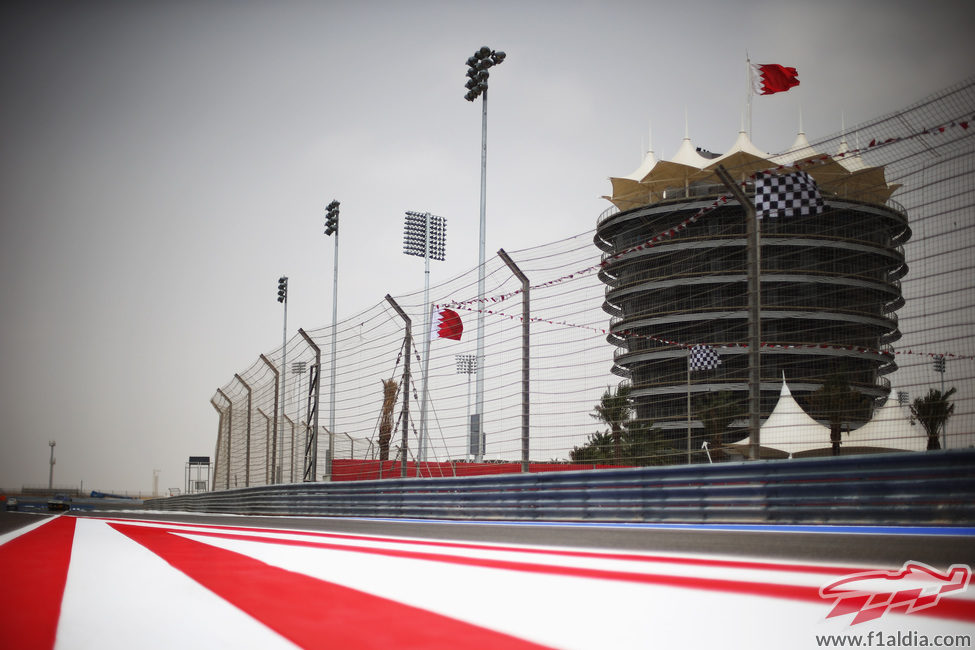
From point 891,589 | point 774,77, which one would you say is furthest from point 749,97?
point 891,589

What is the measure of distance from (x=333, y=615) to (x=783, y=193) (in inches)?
254

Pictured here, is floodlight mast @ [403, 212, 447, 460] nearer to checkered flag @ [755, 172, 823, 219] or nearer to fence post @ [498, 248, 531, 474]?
fence post @ [498, 248, 531, 474]

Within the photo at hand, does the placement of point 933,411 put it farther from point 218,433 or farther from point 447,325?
point 218,433

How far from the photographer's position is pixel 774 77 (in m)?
39.2

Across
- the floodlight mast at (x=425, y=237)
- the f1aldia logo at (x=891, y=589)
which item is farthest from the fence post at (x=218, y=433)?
the f1aldia logo at (x=891, y=589)

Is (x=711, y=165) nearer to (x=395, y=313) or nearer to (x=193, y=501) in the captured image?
(x=193, y=501)

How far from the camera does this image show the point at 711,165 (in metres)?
50.7

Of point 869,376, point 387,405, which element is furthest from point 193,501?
point 869,376

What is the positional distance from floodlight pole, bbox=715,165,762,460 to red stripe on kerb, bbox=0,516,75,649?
5285 mm

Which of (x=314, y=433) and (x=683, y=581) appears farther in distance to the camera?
(x=314, y=433)

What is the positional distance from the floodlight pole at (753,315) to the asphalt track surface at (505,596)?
1.98 metres

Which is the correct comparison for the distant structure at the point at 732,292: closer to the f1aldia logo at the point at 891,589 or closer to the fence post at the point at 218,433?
the fence post at the point at 218,433

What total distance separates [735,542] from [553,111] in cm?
1133

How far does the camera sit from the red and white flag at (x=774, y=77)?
128 feet
